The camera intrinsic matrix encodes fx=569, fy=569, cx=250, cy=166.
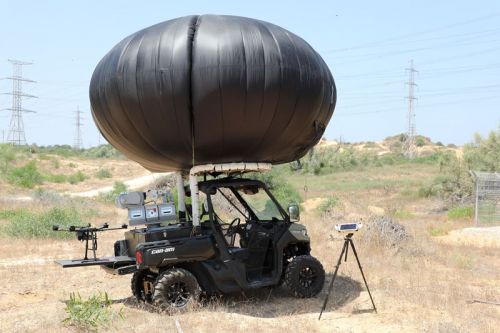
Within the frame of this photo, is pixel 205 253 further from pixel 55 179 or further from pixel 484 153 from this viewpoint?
pixel 55 179

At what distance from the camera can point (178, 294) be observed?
8219mm

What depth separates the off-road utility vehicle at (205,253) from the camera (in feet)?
26.8

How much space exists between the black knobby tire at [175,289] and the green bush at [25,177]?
99.8 ft

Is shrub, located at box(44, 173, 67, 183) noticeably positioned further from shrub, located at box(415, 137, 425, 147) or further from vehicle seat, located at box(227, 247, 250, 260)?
shrub, located at box(415, 137, 425, 147)

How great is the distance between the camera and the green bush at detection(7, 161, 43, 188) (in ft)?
118

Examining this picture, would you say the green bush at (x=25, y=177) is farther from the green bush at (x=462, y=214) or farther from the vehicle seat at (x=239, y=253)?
the vehicle seat at (x=239, y=253)

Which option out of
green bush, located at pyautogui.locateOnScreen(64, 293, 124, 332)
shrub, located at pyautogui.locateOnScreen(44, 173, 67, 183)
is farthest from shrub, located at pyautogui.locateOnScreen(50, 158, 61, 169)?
green bush, located at pyautogui.locateOnScreen(64, 293, 124, 332)

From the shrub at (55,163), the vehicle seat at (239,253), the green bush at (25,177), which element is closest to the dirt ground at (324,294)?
the vehicle seat at (239,253)

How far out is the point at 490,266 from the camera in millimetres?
12773

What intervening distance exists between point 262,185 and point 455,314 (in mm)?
3465

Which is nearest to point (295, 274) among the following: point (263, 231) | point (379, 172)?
point (263, 231)

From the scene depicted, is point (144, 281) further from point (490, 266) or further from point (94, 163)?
point (94, 163)

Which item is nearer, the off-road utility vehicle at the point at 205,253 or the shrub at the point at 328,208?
the off-road utility vehicle at the point at 205,253

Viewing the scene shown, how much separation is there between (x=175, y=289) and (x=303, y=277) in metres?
2.19
